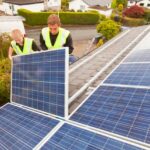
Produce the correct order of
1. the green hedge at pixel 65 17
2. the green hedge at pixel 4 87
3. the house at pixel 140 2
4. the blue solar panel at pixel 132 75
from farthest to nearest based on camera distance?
the house at pixel 140 2 < the green hedge at pixel 65 17 < the green hedge at pixel 4 87 < the blue solar panel at pixel 132 75

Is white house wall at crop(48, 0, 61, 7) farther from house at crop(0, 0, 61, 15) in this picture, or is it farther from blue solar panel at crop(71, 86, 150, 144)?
blue solar panel at crop(71, 86, 150, 144)

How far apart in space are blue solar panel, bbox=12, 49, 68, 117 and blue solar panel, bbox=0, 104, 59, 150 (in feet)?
1.16

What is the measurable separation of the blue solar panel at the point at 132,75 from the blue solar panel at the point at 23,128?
2.37m

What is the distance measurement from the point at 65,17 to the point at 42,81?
3917 cm

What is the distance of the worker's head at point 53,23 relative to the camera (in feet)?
23.6

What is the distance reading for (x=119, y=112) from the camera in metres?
5.40

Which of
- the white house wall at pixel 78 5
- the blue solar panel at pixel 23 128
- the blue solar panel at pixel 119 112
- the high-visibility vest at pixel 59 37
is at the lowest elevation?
the blue solar panel at pixel 23 128

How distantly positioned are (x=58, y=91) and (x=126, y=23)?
166ft

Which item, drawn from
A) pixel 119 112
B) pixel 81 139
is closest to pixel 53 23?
pixel 119 112

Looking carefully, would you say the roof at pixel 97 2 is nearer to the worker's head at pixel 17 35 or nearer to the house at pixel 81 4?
the house at pixel 81 4

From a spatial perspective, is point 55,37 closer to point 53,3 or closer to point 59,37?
point 59,37

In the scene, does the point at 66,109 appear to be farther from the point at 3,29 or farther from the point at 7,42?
the point at 3,29

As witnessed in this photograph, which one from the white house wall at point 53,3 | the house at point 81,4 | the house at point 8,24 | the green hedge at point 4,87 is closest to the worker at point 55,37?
the green hedge at point 4,87

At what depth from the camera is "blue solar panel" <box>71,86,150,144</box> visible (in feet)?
15.8
